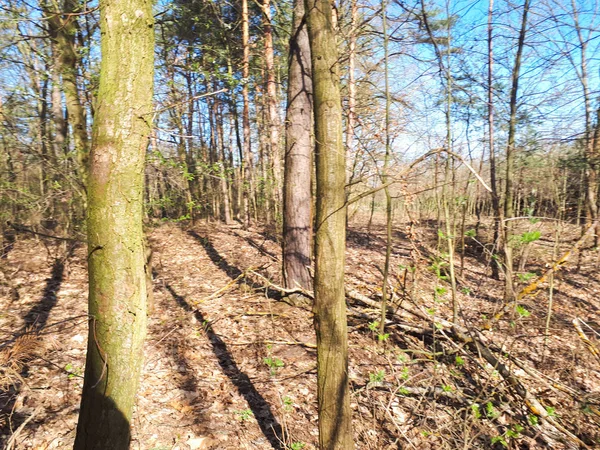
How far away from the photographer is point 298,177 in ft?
16.8

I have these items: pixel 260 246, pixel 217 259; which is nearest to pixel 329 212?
pixel 217 259

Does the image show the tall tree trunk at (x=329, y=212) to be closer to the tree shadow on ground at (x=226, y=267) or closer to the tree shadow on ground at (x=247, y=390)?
the tree shadow on ground at (x=247, y=390)

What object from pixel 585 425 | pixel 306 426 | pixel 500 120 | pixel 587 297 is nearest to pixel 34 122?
pixel 306 426

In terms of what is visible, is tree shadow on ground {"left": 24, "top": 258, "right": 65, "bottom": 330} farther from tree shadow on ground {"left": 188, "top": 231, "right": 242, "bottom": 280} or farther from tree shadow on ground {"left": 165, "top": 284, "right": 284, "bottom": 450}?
tree shadow on ground {"left": 188, "top": 231, "right": 242, "bottom": 280}

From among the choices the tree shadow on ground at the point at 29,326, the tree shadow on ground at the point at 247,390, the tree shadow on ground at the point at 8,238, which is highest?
the tree shadow on ground at the point at 8,238

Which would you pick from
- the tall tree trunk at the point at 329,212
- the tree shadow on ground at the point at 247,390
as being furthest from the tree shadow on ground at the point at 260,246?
the tall tree trunk at the point at 329,212

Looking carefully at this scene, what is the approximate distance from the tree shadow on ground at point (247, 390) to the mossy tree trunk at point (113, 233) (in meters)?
1.59

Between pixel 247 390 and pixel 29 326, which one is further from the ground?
pixel 29 326

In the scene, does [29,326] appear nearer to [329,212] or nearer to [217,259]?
[217,259]

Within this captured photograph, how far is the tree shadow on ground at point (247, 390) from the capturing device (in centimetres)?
318

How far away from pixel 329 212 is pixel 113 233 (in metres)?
1.30

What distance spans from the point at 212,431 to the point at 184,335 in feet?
5.97

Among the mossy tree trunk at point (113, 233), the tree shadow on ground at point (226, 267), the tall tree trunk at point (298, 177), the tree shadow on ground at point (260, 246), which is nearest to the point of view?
the mossy tree trunk at point (113, 233)

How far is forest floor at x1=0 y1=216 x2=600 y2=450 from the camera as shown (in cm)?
307
